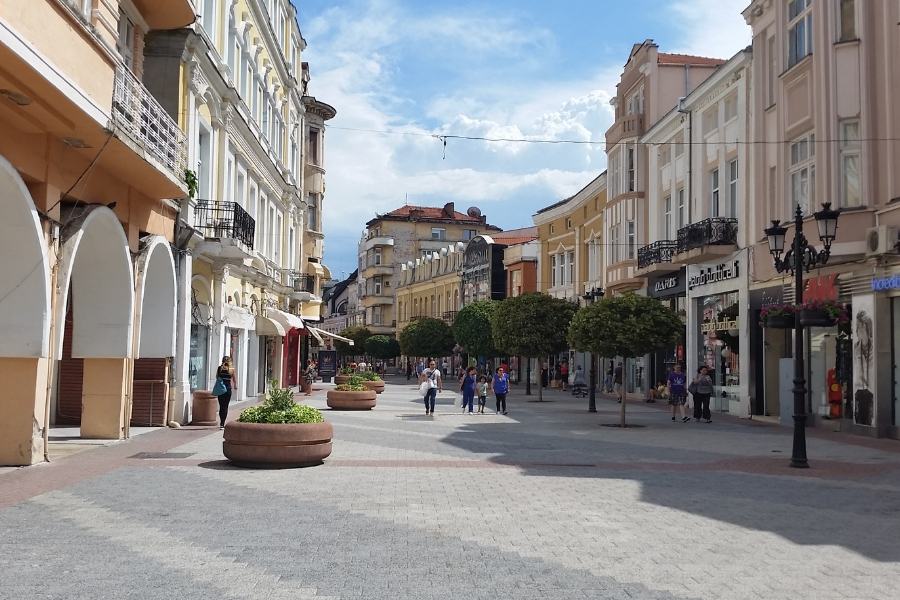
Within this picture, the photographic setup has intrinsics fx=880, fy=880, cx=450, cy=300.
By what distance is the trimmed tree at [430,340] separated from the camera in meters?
65.1

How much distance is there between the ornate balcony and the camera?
28000mm

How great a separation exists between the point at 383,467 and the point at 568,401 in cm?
2311

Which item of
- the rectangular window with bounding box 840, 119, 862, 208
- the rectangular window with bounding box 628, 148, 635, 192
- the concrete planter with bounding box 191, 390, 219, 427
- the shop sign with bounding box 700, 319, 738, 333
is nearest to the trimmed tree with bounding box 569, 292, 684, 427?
the rectangular window with bounding box 840, 119, 862, 208

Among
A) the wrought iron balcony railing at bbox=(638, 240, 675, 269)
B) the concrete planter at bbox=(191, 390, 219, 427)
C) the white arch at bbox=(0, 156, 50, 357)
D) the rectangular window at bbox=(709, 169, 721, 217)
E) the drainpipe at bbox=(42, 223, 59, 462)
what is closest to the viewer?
the white arch at bbox=(0, 156, 50, 357)

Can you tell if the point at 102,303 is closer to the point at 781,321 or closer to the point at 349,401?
the point at 349,401

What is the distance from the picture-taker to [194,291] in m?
22.3

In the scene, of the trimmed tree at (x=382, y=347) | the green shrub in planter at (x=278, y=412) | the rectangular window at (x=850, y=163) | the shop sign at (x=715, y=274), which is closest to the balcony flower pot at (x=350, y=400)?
the shop sign at (x=715, y=274)

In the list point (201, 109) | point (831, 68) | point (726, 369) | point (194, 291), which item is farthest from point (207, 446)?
point (726, 369)

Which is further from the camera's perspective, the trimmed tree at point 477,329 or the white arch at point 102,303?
the trimmed tree at point 477,329

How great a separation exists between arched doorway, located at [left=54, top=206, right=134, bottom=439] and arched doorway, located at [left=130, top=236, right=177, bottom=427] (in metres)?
0.52

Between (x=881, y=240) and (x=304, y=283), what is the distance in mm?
29700

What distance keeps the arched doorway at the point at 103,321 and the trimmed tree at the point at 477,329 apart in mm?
35306

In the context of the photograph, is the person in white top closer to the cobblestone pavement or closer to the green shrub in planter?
the cobblestone pavement

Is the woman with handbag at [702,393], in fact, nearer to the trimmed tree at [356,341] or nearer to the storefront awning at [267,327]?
the storefront awning at [267,327]
